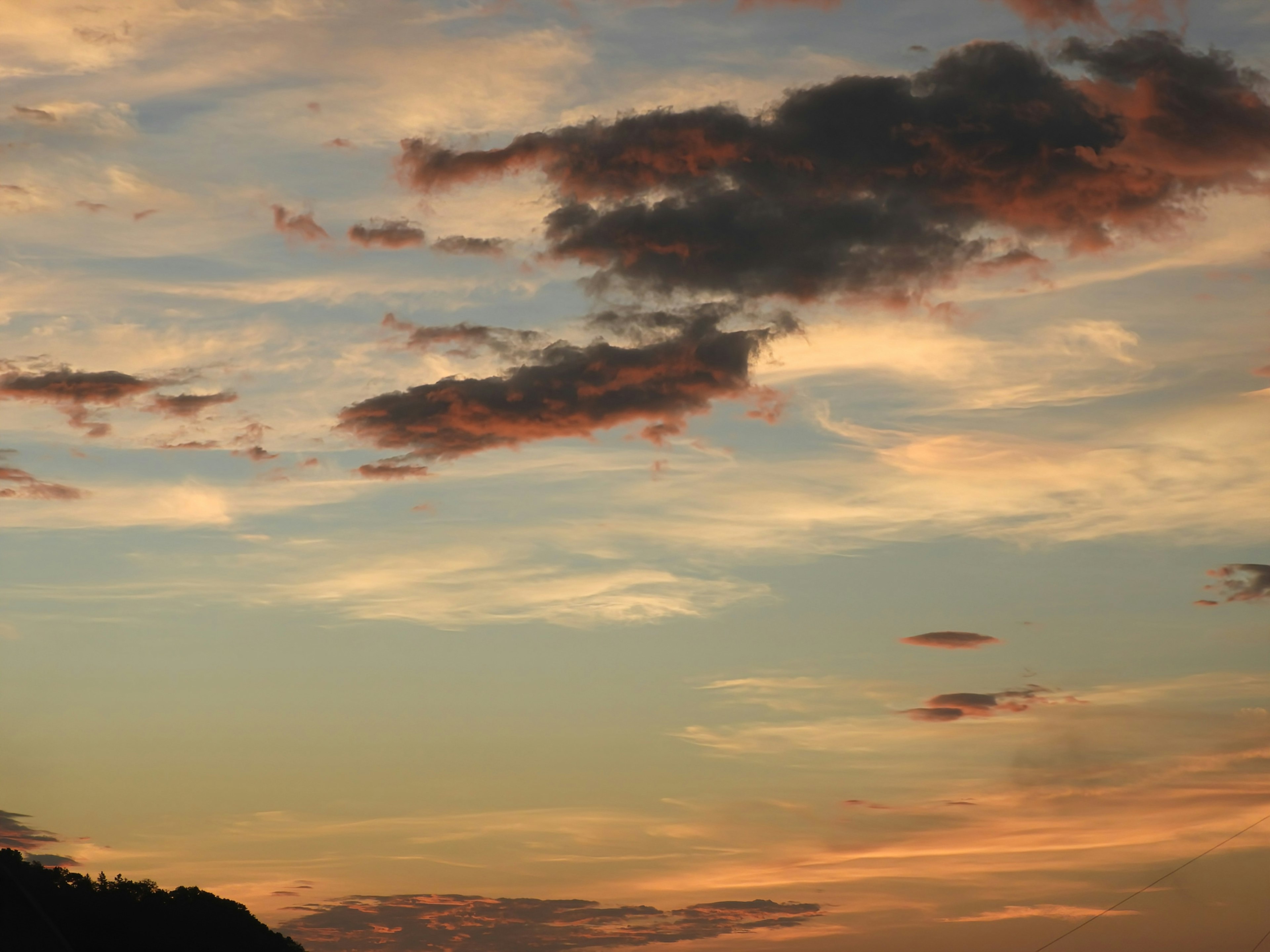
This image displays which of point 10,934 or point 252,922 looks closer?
point 10,934

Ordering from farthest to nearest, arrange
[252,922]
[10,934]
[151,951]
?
[252,922], [151,951], [10,934]

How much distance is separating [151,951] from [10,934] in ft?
63.4

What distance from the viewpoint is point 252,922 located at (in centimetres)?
12194

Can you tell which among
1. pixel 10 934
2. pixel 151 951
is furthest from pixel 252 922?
pixel 10 934

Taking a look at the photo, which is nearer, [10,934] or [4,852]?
[10,934]

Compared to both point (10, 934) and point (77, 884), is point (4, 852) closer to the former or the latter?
point (77, 884)

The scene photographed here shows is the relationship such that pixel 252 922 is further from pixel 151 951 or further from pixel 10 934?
pixel 10 934

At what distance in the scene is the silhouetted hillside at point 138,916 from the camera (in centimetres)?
11356

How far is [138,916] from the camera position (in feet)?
385

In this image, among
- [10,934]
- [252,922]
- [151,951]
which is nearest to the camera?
[10,934]

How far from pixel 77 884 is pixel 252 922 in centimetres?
1473

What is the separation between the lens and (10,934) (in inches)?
3762

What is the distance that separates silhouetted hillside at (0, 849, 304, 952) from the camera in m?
114

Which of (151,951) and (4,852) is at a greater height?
(4,852)
